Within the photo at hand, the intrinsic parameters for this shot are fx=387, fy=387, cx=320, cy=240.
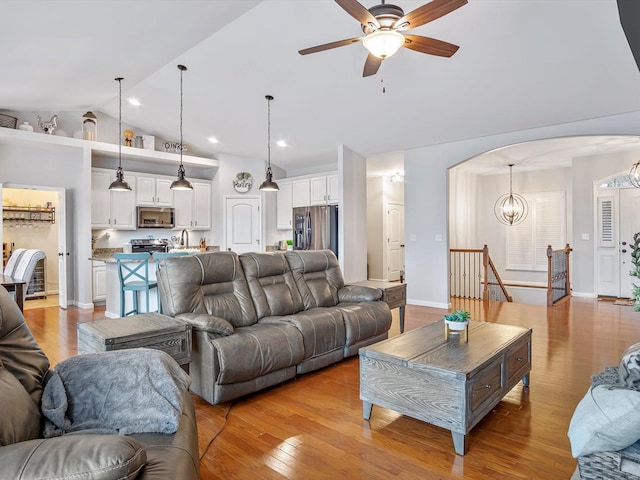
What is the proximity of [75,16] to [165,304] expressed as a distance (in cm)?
267

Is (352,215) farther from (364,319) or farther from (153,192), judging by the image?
(153,192)

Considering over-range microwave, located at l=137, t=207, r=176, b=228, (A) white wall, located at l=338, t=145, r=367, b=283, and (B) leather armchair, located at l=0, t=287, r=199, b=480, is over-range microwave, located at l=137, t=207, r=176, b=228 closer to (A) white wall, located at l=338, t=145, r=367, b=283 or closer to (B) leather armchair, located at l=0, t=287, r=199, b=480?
(A) white wall, located at l=338, t=145, r=367, b=283

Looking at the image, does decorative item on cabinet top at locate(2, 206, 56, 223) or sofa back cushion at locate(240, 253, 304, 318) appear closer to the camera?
sofa back cushion at locate(240, 253, 304, 318)

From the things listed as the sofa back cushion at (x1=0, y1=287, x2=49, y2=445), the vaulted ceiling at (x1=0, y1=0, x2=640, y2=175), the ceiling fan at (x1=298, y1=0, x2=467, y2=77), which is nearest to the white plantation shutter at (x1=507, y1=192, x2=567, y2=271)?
the vaulted ceiling at (x1=0, y1=0, x2=640, y2=175)

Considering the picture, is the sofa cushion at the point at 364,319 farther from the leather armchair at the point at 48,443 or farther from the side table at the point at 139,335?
the leather armchair at the point at 48,443

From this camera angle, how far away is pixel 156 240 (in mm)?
7539

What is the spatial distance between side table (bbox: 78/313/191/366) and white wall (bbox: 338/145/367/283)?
4263 mm

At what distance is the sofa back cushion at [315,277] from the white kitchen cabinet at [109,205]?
4.45m

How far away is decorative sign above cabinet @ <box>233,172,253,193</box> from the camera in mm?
8211

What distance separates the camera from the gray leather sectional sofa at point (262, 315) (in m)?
2.68

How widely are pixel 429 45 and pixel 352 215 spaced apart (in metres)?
4.09

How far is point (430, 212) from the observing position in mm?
6398

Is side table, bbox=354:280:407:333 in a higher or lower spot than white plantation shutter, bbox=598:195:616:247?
lower

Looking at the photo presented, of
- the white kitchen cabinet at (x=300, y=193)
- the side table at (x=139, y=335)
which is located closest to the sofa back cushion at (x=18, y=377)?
the side table at (x=139, y=335)
